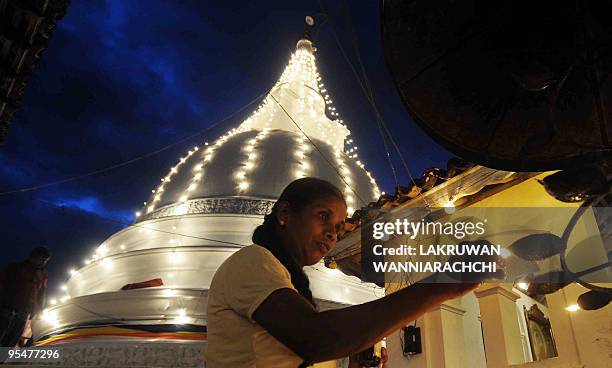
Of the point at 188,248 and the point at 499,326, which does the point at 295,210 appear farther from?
the point at 188,248

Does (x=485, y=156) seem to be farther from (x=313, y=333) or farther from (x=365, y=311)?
(x=313, y=333)

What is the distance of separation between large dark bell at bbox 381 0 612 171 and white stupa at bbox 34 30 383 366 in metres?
9.61

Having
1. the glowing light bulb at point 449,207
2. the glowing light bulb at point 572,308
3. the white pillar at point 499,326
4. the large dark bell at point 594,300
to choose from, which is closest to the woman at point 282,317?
the large dark bell at point 594,300

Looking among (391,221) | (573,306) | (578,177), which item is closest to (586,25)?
(578,177)

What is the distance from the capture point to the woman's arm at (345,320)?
105 cm

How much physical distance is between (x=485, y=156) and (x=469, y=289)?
0.84m

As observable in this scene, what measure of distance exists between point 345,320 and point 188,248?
13.1m

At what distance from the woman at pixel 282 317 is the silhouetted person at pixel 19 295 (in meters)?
5.84

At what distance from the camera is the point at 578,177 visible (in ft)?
5.49

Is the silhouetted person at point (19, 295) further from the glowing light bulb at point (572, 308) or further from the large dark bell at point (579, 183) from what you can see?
the glowing light bulb at point (572, 308)

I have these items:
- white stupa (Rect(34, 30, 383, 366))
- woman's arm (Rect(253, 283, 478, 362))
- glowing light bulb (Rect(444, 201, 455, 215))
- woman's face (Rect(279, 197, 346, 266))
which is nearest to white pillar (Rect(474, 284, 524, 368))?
glowing light bulb (Rect(444, 201, 455, 215))

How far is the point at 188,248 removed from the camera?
13367 millimetres

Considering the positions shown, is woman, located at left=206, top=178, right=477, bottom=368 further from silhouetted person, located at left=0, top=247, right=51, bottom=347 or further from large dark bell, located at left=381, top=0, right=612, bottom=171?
silhouetted person, located at left=0, top=247, right=51, bottom=347

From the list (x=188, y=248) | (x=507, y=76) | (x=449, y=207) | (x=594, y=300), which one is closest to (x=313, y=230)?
(x=507, y=76)
